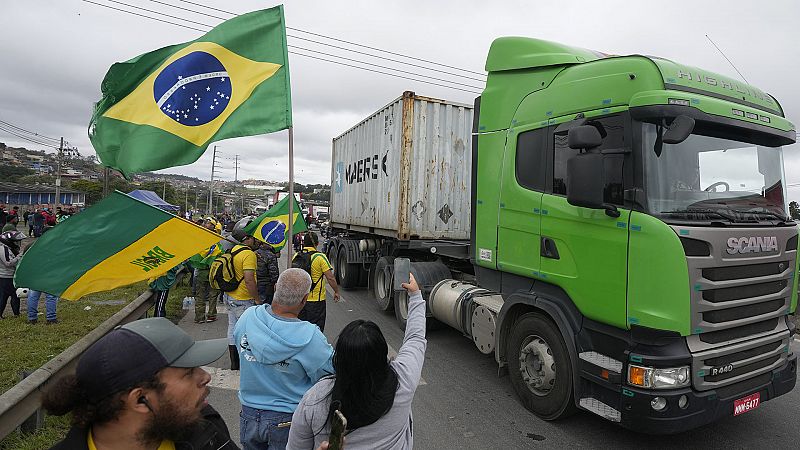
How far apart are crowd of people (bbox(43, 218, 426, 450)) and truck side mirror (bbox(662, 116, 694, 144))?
2067 mm

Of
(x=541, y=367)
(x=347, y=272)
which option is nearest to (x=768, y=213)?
(x=541, y=367)

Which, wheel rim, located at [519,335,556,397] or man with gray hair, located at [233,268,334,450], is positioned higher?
man with gray hair, located at [233,268,334,450]

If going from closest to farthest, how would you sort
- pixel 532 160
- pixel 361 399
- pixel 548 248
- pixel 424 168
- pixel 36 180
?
pixel 361 399 < pixel 548 248 < pixel 532 160 < pixel 424 168 < pixel 36 180

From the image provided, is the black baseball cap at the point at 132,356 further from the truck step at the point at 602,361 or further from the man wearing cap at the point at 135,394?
the truck step at the point at 602,361

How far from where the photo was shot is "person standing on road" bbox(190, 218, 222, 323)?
726 centimetres

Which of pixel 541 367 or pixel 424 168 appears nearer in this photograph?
pixel 541 367

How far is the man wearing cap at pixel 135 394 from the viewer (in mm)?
1202

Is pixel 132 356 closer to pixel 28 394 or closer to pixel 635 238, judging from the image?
pixel 28 394

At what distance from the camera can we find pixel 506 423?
3.93 meters

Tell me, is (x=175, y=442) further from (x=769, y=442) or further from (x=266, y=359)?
(x=769, y=442)

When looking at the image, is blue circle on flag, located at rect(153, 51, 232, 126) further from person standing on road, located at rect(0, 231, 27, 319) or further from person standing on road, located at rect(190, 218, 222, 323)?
person standing on road, located at rect(0, 231, 27, 319)

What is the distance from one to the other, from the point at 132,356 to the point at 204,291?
23.0 feet

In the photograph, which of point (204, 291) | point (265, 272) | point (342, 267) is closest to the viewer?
point (265, 272)

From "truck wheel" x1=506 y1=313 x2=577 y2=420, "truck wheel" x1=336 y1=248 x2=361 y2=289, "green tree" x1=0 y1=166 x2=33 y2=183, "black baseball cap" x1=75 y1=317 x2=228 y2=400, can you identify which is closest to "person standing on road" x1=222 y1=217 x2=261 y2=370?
"truck wheel" x1=506 y1=313 x2=577 y2=420
